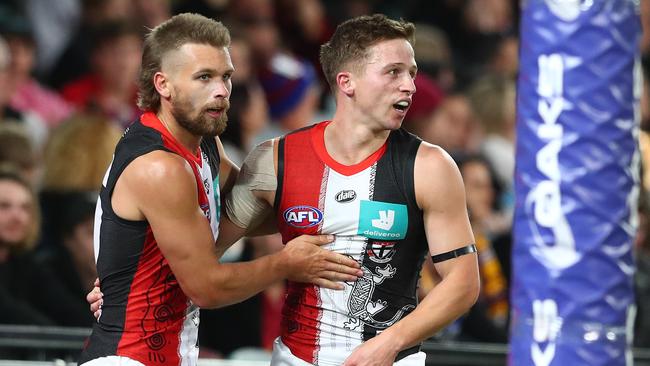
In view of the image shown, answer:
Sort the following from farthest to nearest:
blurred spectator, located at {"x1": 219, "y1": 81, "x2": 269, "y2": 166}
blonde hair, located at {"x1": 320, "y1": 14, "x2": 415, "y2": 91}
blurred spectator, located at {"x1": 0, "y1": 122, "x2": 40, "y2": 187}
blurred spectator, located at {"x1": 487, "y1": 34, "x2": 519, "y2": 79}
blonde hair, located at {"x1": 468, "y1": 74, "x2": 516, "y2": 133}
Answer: blurred spectator, located at {"x1": 487, "y1": 34, "x2": 519, "y2": 79} → blonde hair, located at {"x1": 468, "y1": 74, "x2": 516, "y2": 133} → blurred spectator, located at {"x1": 219, "y1": 81, "x2": 269, "y2": 166} → blurred spectator, located at {"x1": 0, "y1": 122, "x2": 40, "y2": 187} → blonde hair, located at {"x1": 320, "y1": 14, "x2": 415, "y2": 91}

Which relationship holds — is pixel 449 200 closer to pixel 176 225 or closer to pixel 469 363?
pixel 176 225

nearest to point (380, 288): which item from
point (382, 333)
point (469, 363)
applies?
Answer: point (382, 333)

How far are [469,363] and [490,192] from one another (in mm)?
2328

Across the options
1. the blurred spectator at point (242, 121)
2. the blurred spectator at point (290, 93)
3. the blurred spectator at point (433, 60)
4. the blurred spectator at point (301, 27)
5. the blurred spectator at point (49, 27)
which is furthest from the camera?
the blurred spectator at point (301, 27)

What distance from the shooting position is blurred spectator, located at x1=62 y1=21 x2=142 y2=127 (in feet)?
26.1

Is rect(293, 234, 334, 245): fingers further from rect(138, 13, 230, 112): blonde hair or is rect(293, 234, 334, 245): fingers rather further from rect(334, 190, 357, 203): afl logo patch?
rect(138, 13, 230, 112): blonde hair

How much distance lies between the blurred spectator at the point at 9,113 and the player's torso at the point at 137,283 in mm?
3087

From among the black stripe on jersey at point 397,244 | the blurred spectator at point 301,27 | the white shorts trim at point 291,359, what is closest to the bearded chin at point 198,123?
the black stripe on jersey at point 397,244

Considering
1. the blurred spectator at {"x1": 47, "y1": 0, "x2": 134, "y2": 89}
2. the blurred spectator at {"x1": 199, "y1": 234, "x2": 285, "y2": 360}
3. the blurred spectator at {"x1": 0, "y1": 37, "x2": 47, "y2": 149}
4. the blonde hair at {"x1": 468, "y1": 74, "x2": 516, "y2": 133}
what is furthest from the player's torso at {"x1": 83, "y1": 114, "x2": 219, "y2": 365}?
the blonde hair at {"x1": 468, "y1": 74, "x2": 516, "y2": 133}

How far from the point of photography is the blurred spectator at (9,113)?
7270 millimetres

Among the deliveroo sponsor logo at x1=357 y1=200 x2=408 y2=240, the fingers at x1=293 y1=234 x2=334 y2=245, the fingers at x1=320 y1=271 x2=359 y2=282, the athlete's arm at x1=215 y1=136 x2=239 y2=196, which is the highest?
the athlete's arm at x1=215 y1=136 x2=239 y2=196

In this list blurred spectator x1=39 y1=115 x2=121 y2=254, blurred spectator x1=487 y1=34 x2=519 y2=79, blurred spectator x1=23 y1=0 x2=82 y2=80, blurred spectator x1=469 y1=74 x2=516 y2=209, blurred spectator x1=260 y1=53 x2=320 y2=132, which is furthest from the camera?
blurred spectator x1=487 y1=34 x2=519 y2=79

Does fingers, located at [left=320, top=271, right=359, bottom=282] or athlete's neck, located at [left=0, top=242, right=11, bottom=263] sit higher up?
athlete's neck, located at [left=0, top=242, right=11, bottom=263]

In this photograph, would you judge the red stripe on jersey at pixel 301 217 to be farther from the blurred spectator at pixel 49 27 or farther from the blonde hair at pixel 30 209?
the blurred spectator at pixel 49 27
